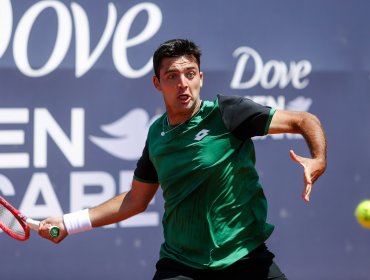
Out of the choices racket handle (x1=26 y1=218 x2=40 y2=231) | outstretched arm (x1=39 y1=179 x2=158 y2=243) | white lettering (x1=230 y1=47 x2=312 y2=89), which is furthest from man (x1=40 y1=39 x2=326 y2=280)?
white lettering (x1=230 y1=47 x2=312 y2=89)

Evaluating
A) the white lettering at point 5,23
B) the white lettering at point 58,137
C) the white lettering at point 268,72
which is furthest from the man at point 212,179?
the white lettering at point 268,72

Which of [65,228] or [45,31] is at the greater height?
[45,31]

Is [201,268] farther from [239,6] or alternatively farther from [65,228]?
[239,6]

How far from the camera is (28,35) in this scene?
602 centimetres

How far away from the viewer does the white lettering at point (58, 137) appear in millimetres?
6031

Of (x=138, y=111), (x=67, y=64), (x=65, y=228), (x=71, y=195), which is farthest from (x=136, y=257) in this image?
(x=65, y=228)

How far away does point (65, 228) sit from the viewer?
14.2ft

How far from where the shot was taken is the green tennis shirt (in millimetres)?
3721

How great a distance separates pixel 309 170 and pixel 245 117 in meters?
0.46

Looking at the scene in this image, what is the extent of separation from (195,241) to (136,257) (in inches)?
100

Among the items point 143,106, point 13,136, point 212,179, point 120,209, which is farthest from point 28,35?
point 212,179

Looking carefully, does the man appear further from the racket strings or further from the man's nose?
the racket strings

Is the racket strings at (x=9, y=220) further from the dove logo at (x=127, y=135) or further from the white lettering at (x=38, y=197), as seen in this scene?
the dove logo at (x=127, y=135)

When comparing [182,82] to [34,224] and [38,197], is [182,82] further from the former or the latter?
[38,197]
